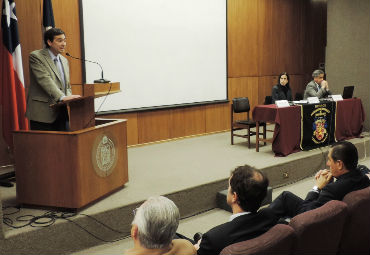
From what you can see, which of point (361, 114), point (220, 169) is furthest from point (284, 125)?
point (361, 114)

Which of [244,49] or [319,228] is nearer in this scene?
[319,228]

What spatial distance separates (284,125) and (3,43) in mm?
3414

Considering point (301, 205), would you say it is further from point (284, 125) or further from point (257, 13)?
point (257, 13)

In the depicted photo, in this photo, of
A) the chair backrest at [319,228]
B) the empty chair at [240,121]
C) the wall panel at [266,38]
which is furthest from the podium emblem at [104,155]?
the wall panel at [266,38]

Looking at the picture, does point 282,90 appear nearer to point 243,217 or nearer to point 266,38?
point 266,38

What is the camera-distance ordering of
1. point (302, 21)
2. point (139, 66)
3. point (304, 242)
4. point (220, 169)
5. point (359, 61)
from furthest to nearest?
1. point (302, 21)
2. point (359, 61)
3. point (139, 66)
4. point (220, 169)
5. point (304, 242)

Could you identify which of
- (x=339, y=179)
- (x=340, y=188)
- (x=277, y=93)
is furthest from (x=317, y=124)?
(x=340, y=188)

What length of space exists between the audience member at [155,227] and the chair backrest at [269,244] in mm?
227

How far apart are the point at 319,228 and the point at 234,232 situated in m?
0.44

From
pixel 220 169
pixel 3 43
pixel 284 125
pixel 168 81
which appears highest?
pixel 3 43

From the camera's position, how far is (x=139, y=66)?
589cm

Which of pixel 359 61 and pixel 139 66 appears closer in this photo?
pixel 139 66

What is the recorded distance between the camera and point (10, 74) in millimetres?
3969

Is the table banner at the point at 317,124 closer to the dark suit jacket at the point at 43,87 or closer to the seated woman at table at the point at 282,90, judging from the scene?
the seated woman at table at the point at 282,90
